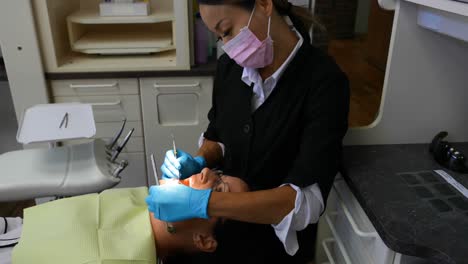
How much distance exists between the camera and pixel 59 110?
1588mm

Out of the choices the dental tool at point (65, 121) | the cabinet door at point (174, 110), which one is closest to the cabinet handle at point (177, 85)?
the cabinet door at point (174, 110)

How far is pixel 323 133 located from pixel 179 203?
43cm

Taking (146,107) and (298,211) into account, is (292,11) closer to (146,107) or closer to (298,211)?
(298,211)

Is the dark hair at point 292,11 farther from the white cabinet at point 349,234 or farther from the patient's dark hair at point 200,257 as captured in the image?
the patient's dark hair at point 200,257

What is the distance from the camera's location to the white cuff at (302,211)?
3.58 ft

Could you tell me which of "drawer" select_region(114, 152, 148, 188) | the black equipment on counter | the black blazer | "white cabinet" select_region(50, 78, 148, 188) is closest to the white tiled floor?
"white cabinet" select_region(50, 78, 148, 188)

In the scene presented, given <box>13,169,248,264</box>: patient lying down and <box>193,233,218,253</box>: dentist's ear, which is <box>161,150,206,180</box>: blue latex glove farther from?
<box>193,233,218,253</box>: dentist's ear

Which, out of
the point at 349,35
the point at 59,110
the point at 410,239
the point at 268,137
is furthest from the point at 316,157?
the point at 349,35

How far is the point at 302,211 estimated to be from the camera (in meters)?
1.10

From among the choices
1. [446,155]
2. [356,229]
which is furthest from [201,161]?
[446,155]

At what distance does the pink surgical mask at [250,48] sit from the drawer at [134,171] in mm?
1359

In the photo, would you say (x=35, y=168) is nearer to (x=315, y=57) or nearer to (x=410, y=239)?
(x=315, y=57)

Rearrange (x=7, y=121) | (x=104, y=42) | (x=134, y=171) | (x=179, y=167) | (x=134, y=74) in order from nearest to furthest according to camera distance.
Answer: (x=179, y=167) → (x=134, y=74) → (x=104, y=42) → (x=134, y=171) → (x=7, y=121)

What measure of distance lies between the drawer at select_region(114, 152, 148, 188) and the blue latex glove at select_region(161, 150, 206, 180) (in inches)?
44.4
